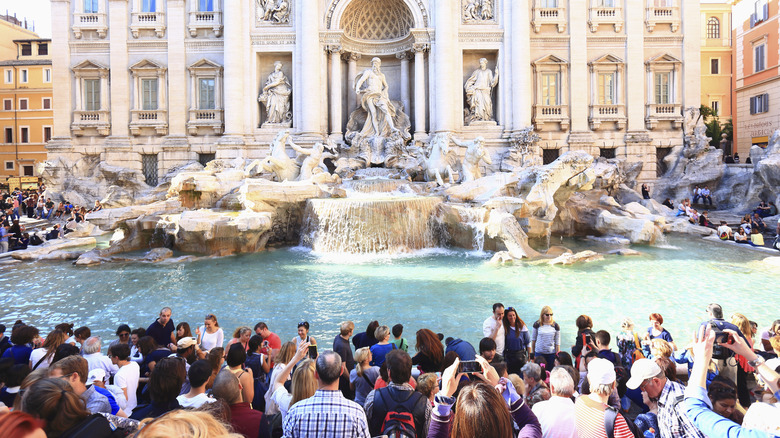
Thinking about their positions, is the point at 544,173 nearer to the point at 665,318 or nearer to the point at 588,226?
the point at 588,226

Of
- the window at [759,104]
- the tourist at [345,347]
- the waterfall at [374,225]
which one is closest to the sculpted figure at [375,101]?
the waterfall at [374,225]

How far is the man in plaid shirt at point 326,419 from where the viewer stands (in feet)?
7.59

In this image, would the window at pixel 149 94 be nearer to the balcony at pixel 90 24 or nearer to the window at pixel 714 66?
the balcony at pixel 90 24

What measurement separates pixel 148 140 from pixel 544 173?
16.3 meters

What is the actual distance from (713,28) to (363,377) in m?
38.3

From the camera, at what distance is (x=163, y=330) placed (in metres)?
5.32

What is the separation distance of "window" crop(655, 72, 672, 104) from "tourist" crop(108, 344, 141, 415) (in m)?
22.7

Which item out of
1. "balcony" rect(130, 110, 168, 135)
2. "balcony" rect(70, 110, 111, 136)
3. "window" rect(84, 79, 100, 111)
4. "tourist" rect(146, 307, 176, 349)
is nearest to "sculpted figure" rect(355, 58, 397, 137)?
"balcony" rect(130, 110, 168, 135)

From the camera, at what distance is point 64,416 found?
1.94m

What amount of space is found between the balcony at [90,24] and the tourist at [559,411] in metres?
23.8

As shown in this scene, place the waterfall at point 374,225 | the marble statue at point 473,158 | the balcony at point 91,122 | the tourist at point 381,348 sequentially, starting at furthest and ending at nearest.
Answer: the balcony at point 91,122, the marble statue at point 473,158, the waterfall at point 374,225, the tourist at point 381,348

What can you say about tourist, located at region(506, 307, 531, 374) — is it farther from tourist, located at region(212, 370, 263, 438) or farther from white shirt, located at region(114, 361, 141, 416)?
white shirt, located at region(114, 361, 141, 416)

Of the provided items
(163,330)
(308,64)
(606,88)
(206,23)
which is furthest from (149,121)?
(606,88)

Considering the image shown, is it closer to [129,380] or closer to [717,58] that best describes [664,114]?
[717,58]
